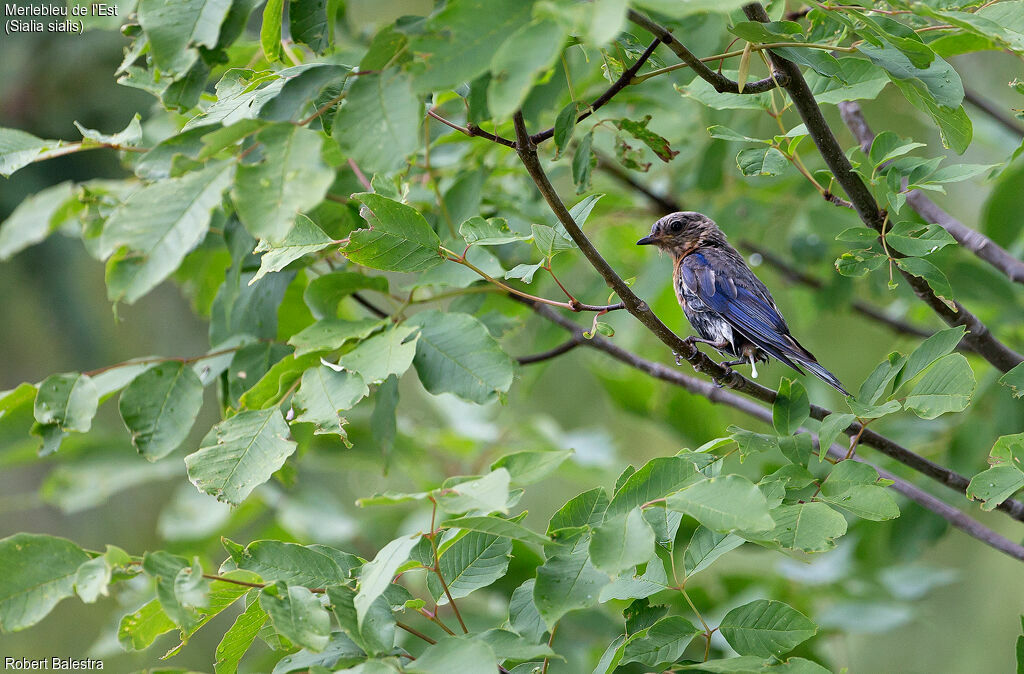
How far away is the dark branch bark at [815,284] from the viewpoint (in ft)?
10.8

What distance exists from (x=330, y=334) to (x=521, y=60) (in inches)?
41.3

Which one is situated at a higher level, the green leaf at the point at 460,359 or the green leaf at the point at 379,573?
the green leaf at the point at 379,573

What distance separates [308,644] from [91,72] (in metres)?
3.68

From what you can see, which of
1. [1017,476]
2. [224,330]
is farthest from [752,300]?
[224,330]

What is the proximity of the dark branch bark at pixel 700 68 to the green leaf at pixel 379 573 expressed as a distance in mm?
888

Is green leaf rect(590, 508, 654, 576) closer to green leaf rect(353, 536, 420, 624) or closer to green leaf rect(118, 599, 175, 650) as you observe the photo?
green leaf rect(353, 536, 420, 624)

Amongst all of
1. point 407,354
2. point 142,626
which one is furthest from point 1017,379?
point 142,626

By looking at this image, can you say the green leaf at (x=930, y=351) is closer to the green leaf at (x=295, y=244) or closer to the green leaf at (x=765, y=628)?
the green leaf at (x=765, y=628)

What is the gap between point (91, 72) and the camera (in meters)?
4.00

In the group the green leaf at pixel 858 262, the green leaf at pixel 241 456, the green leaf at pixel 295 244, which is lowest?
the green leaf at pixel 241 456

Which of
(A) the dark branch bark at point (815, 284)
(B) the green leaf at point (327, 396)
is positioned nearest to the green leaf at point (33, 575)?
(B) the green leaf at point (327, 396)

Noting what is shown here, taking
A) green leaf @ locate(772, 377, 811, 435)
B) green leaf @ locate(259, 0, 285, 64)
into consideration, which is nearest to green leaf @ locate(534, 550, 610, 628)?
green leaf @ locate(772, 377, 811, 435)

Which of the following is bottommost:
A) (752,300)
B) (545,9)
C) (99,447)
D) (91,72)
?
(99,447)

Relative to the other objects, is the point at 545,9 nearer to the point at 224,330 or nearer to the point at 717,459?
the point at 717,459
